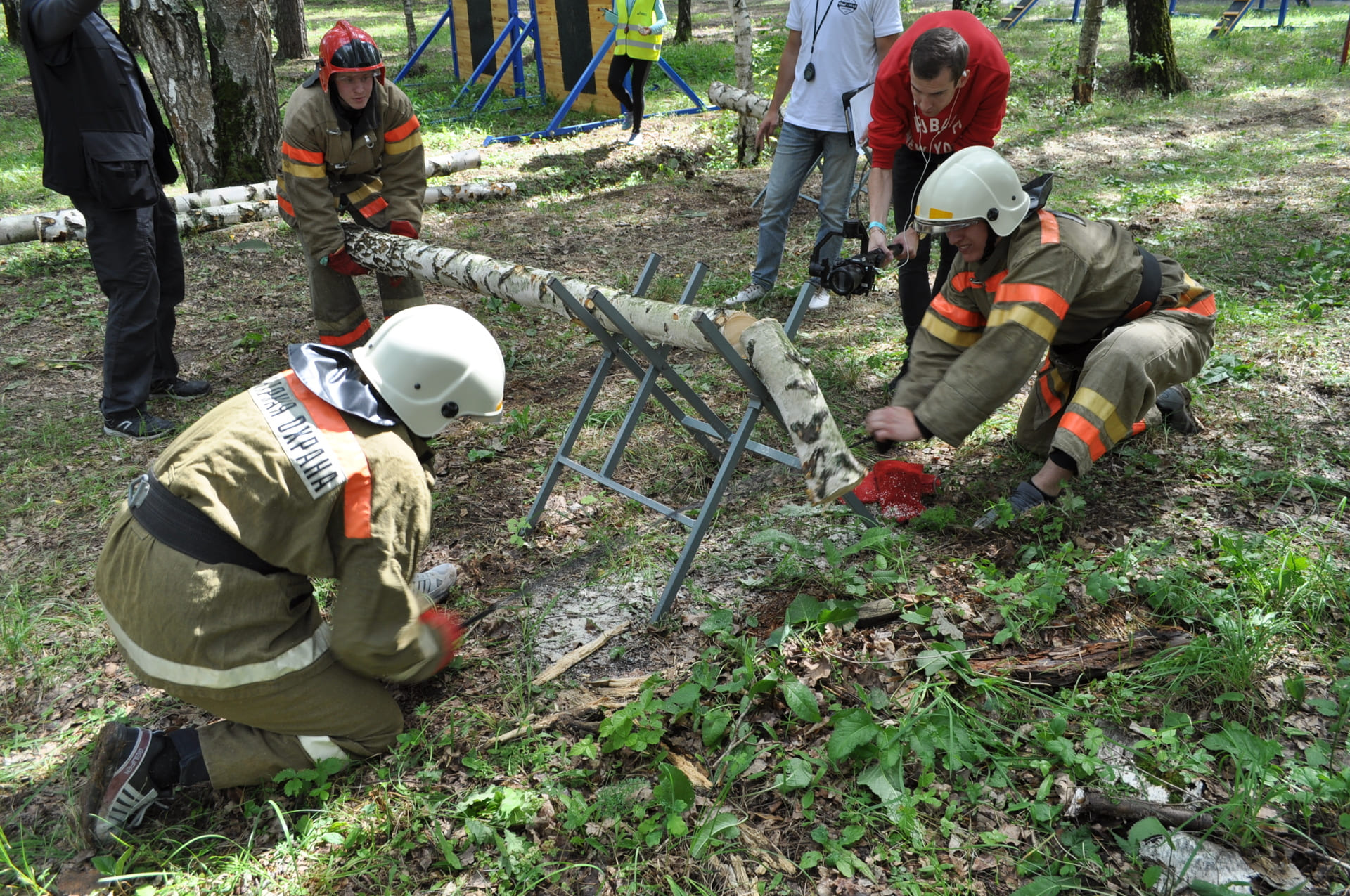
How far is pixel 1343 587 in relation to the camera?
107 inches

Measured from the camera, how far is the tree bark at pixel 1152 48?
10703 mm

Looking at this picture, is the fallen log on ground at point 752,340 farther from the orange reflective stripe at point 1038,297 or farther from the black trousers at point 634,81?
the black trousers at point 634,81

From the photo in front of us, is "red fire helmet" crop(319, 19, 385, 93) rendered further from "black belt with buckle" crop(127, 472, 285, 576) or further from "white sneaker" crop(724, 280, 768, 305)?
"black belt with buckle" crop(127, 472, 285, 576)

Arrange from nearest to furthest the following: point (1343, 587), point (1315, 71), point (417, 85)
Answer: point (1343, 587)
point (1315, 71)
point (417, 85)

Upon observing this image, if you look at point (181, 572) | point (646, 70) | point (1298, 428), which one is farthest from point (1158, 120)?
point (181, 572)

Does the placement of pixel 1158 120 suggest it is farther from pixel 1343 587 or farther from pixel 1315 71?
pixel 1343 587

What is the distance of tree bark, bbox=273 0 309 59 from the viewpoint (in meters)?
15.9

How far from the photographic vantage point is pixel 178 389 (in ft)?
16.4

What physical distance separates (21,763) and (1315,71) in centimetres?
1526

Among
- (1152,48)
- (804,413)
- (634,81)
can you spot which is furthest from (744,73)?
(804,413)

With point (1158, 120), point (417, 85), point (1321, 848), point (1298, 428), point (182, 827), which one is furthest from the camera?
point (417, 85)

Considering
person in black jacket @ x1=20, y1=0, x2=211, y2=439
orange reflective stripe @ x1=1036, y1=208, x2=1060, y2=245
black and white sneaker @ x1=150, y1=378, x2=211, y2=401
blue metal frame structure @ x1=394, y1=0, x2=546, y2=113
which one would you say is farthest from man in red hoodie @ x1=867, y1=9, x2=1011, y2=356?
blue metal frame structure @ x1=394, y1=0, x2=546, y2=113

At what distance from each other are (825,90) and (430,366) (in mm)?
3570

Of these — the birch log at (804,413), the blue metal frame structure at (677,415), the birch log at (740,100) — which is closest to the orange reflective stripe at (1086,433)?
the blue metal frame structure at (677,415)
